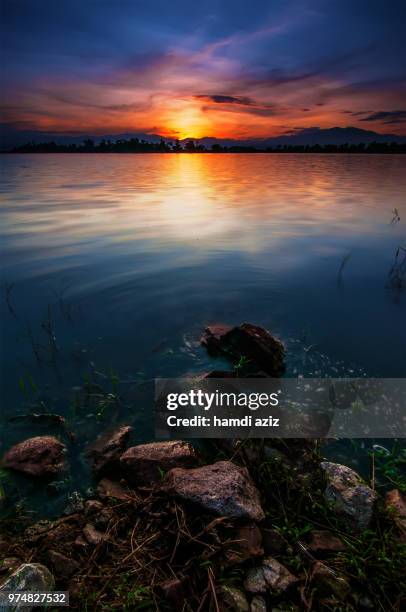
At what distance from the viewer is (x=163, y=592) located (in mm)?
2564

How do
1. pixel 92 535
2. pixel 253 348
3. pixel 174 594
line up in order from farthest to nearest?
pixel 253 348, pixel 92 535, pixel 174 594

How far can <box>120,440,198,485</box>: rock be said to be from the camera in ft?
11.9

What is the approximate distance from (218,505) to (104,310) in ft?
20.2

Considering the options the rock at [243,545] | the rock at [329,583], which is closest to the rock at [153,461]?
the rock at [243,545]

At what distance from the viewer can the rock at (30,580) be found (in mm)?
2672

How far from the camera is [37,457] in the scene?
4.02m

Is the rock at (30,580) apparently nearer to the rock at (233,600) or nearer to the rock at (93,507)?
the rock at (93,507)

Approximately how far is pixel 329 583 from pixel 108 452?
102 inches

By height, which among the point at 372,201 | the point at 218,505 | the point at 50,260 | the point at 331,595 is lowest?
the point at 331,595

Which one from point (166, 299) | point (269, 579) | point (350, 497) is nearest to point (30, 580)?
point (269, 579)

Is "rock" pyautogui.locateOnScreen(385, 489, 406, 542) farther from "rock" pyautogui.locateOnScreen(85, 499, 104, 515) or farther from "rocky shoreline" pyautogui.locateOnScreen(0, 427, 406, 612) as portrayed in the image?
"rock" pyautogui.locateOnScreen(85, 499, 104, 515)

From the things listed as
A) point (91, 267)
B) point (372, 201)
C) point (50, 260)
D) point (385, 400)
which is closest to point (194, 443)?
point (385, 400)

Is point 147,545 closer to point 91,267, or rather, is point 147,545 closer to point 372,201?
point 91,267

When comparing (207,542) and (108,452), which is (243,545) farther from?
(108,452)
